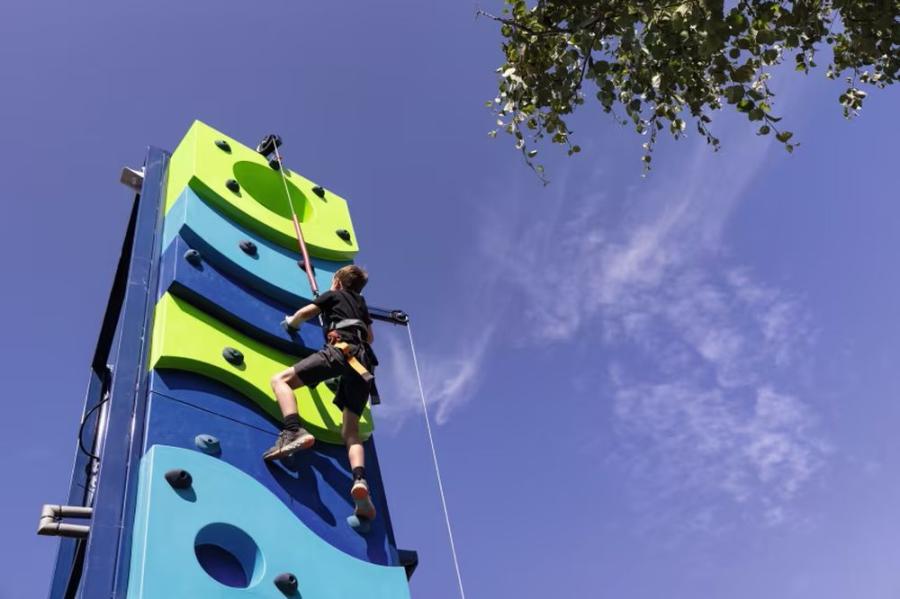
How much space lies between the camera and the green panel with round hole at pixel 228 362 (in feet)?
17.0

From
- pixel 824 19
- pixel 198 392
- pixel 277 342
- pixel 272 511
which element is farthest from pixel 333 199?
pixel 824 19

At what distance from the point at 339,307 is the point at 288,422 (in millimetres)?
1046

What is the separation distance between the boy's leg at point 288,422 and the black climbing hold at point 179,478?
0.70 m

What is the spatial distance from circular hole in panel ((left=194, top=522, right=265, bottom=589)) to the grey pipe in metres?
0.61

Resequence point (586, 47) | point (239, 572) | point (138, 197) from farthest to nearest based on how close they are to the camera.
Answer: point (138, 197)
point (586, 47)
point (239, 572)

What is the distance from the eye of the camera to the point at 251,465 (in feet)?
16.6

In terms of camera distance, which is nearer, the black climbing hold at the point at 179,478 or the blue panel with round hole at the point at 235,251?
the black climbing hold at the point at 179,478

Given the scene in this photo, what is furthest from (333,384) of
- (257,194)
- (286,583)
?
(257,194)

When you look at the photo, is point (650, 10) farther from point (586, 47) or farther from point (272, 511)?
point (272, 511)

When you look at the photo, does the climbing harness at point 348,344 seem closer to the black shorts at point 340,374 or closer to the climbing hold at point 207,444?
Result: the black shorts at point 340,374

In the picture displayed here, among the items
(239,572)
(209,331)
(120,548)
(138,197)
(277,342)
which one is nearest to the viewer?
(120,548)

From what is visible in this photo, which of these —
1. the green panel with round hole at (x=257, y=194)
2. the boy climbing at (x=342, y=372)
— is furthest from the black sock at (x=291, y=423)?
the green panel with round hole at (x=257, y=194)

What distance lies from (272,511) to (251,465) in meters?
0.38

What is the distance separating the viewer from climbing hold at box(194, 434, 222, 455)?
486 cm
